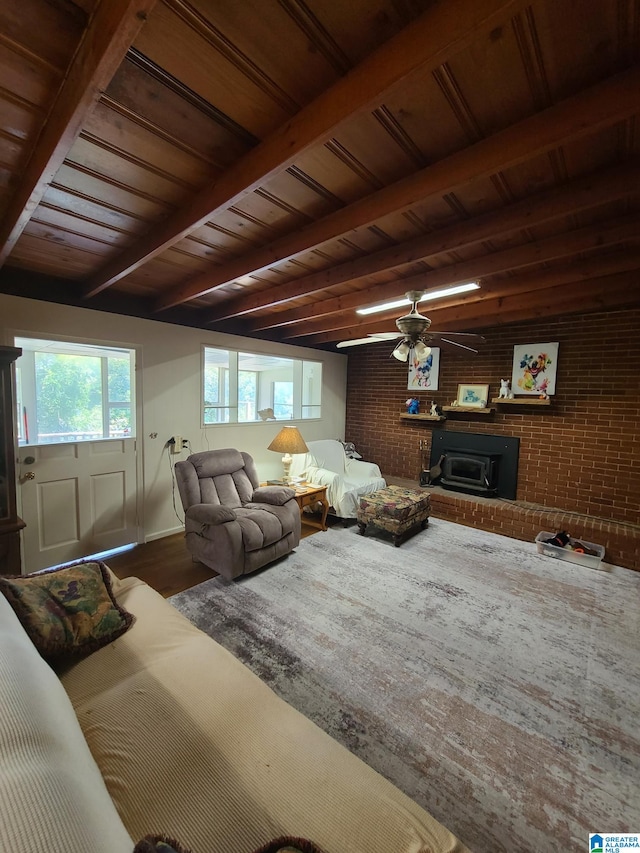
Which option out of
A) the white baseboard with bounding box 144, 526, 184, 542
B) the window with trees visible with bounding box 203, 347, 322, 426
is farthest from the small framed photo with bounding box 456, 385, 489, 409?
the white baseboard with bounding box 144, 526, 184, 542

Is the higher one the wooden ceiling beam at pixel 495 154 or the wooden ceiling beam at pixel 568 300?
the wooden ceiling beam at pixel 568 300

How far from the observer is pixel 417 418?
5109 mm

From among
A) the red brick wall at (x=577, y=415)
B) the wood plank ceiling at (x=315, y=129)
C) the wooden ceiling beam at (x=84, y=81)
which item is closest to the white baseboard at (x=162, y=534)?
the wood plank ceiling at (x=315, y=129)

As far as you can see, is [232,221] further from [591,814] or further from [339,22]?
[591,814]

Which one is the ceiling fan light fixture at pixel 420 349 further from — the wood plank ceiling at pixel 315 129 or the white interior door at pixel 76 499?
the white interior door at pixel 76 499

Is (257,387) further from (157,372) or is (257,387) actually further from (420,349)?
(420,349)

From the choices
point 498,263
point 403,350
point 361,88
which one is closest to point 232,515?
point 403,350

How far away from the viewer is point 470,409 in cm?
459

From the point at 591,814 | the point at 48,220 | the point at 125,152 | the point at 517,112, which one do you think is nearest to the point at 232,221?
the point at 125,152

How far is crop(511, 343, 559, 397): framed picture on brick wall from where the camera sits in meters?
4.04

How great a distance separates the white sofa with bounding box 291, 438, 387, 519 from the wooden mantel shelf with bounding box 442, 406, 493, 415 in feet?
4.31

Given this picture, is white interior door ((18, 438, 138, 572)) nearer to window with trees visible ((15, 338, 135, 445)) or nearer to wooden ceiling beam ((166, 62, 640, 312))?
window with trees visible ((15, 338, 135, 445))

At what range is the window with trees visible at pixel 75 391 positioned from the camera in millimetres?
3629

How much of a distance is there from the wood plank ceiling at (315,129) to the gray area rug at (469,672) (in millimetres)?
2372
